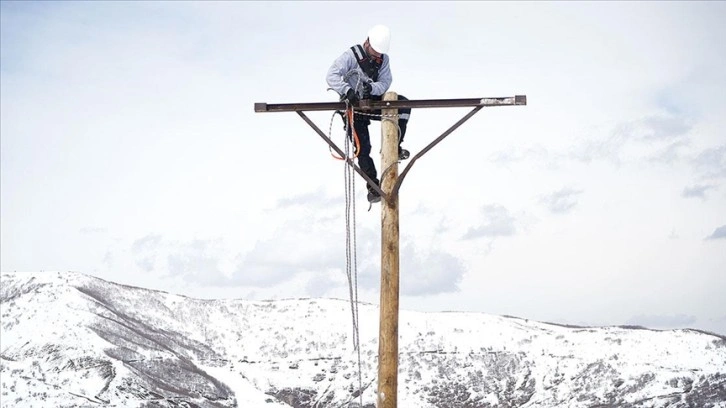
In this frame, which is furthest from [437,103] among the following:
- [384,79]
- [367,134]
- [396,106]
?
[367,134]

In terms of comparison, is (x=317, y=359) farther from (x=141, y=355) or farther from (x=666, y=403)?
(x=666, y=403)

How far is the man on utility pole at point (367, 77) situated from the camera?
1017cm

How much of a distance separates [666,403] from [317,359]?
93.0 ft

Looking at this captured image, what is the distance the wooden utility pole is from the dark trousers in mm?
249

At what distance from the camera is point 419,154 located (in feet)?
31.9

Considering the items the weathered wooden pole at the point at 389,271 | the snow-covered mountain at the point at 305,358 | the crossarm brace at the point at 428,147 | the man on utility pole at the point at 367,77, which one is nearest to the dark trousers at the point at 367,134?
the man on utility pole at the point at 367,77

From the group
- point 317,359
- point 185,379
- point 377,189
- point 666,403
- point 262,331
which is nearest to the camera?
point 377,189

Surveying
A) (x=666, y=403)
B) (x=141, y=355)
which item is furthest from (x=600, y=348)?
(x=141, y=355)

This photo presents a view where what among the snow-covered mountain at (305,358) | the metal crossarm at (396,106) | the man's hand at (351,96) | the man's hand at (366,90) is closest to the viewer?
the metal crossarm at (396,106)

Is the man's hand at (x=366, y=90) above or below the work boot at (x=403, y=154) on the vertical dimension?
above

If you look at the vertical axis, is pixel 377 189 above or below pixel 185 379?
above

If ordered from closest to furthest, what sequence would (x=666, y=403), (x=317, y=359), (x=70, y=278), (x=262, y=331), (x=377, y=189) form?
1. (x=377, y=189)
2. (x=666, y=403)
3. (x=317, y=359)
4. (x=262, y=331)
5. (x=70, y=278)

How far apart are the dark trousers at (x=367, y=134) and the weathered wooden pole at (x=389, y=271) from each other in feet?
1.03

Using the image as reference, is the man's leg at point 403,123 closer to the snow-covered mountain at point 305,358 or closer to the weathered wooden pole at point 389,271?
the weathered wooden pole at point 389,271
